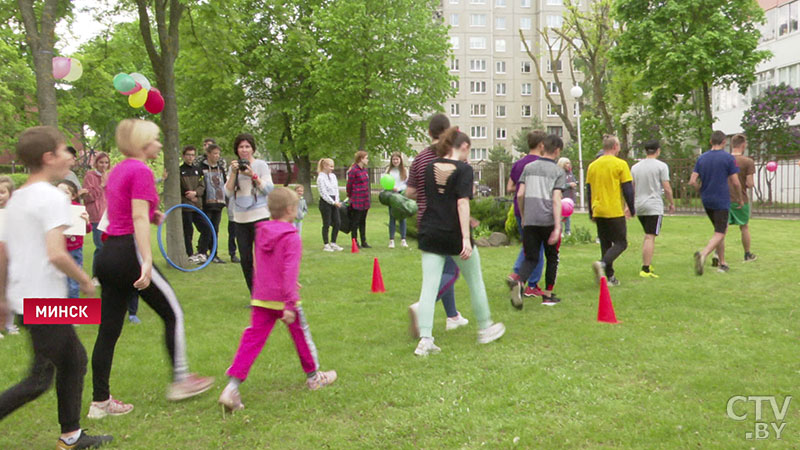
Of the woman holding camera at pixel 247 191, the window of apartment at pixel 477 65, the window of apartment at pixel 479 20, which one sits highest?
the window of apartment at pixel 479 20

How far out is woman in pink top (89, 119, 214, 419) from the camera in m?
4.10

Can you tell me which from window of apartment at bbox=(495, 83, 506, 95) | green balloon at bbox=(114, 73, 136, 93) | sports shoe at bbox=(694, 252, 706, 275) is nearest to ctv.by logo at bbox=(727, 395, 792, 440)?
sports shoe at bbox=(694, 252, 706, 275)

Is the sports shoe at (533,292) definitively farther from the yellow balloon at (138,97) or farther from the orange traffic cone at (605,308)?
the yellow balloon at (138,97)

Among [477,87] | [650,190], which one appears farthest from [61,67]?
[477,87]

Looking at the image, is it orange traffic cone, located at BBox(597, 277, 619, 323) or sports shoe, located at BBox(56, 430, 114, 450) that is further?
orange traffic cone, located at BBox(597, 277, 619, 323)

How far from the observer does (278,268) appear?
4.43m

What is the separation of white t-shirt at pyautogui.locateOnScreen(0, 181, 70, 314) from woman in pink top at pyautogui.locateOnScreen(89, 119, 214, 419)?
608 mm

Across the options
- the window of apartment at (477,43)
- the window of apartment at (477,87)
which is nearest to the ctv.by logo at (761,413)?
the window of apartment at (477,87)

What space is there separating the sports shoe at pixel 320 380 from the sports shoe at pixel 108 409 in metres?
1.25

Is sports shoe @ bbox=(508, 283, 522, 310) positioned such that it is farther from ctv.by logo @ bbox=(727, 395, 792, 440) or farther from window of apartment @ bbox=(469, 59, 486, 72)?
window of apartment @ bbox=(469, 59, 486, 72)

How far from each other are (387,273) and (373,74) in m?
21.2

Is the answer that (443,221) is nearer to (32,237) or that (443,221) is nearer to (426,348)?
(426,348)

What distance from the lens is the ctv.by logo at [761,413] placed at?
376 centimetres

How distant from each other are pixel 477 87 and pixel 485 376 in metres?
68.7
